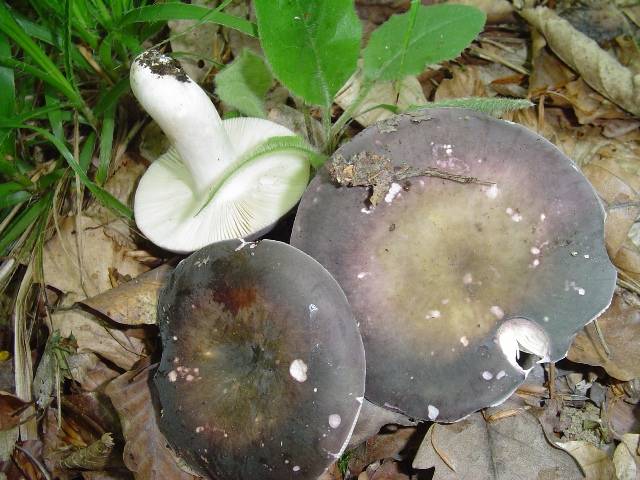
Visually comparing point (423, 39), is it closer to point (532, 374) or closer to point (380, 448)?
point (532, 374)

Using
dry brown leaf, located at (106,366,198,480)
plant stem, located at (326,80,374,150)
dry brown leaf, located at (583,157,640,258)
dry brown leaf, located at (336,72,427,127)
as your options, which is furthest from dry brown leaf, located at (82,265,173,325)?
dry brown leaf, located at (583,157,640,258)

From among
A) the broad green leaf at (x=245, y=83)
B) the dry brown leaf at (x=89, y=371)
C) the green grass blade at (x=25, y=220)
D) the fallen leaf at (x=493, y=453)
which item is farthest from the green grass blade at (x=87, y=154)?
the fallen leaf at (x=493, y=453)

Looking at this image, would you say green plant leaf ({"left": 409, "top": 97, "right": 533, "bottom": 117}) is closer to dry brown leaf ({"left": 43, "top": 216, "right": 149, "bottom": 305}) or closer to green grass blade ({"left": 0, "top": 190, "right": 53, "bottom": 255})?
dry brown leaf ({"left": 43, "top": 216, "right": 149, "bottom": 305})

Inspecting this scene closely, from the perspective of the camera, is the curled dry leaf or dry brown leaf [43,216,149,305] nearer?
the curled dry leaf

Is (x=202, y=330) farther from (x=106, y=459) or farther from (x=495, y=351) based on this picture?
(x=495, y=351)

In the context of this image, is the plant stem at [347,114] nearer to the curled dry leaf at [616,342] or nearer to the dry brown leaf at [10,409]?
the curled dry leaf at [616,342]
